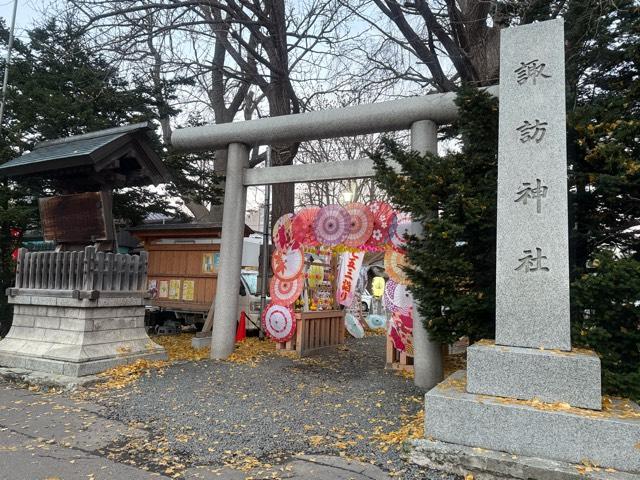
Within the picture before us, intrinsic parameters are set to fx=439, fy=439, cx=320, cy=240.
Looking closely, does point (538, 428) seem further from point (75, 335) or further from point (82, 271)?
point (82, 271)

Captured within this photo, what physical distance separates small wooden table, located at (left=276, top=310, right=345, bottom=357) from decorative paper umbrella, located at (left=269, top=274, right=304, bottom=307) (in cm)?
44

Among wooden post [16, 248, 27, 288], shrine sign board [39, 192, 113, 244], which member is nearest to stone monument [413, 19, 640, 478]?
shrine sign board [39, 192, 113, 244]

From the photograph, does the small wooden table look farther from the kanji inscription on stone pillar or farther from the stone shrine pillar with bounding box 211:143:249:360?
the kanji inscription on stone pillar

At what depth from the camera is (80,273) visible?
7.20 metres

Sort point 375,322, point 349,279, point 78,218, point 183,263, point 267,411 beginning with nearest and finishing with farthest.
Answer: point 267,411
point 78,218
point 349,279
point 183,263
point 375,322

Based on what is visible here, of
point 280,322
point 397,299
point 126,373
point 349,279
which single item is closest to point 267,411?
point 126,373

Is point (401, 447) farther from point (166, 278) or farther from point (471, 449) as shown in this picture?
point (166, 278)

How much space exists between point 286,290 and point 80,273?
360 centimetres

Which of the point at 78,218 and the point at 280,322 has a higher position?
the point at 78,218

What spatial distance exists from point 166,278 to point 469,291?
922 centimetres

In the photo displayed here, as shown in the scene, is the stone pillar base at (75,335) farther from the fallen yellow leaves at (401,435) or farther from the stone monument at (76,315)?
the fallen yellow leaves at (401,435)

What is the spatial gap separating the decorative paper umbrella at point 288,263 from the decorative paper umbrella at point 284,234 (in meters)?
0.10

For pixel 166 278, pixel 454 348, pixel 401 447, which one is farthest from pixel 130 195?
pixel 401 447

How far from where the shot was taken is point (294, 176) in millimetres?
7496
